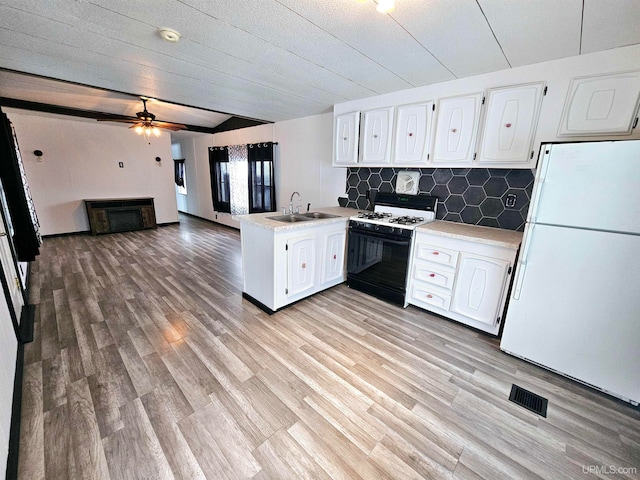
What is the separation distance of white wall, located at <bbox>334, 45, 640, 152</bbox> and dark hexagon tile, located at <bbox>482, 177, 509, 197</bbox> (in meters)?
0.44

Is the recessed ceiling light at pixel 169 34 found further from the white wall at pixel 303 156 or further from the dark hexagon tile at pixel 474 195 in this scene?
the dark hexagon tile at pixel 474 195

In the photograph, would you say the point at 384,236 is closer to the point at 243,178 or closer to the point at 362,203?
the point at 362,203

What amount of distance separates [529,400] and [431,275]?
117 centimetres

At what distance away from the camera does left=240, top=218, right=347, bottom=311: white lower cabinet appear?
2502mm

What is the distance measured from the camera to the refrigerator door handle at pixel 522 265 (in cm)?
184

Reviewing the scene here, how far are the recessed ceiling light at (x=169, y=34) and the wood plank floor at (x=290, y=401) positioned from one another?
2.35 metres

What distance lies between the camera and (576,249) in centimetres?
169

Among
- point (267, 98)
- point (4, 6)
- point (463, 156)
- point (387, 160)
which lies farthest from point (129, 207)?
point (463, 156)

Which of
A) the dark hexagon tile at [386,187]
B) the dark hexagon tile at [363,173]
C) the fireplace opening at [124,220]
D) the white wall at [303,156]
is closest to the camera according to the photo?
the dark hexagon tile at [386,187]

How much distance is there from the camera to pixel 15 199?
10.4 feet

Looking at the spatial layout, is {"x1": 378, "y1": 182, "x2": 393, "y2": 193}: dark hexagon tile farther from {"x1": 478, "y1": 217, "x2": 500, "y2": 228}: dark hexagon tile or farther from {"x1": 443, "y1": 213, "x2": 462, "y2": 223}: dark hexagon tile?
{"x1": 478, "y1": 217, "x2": 500, "y2": 228}: dark hexagon tile

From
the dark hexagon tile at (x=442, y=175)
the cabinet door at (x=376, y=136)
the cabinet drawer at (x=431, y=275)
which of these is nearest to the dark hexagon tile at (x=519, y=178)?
the dark hexagon tile at (x=442, y=175)

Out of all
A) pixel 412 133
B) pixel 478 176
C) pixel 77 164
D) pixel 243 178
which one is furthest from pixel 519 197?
pixel 77 164

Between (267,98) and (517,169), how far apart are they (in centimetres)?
293
